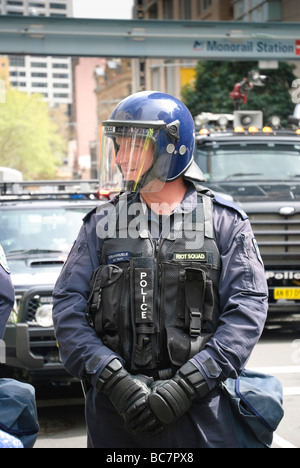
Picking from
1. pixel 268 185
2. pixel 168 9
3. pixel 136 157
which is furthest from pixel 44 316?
pixel 168 9

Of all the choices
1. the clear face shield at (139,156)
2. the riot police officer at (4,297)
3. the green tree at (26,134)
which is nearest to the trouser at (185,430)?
the riot police officer at (4,297)

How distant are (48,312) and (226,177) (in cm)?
465

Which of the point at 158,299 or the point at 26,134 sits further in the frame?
the point at 26,134

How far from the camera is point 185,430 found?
283 centimetres

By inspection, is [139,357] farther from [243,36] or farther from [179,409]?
[243,36]

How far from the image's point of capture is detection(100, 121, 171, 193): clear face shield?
10.1ft

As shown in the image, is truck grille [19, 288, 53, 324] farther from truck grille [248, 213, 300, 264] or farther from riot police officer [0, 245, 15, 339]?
truck grille [248, 213, 300, 264]

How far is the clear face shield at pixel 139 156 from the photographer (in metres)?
3.07

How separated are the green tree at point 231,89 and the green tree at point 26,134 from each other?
4210 cm

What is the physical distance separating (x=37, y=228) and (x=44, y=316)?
5.04 feet

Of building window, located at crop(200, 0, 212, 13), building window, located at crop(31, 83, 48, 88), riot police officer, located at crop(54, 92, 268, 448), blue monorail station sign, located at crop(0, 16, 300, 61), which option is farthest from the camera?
building window, located at crop(31, 83, 48, 88)

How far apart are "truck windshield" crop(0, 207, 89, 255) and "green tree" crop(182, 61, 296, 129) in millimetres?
18070

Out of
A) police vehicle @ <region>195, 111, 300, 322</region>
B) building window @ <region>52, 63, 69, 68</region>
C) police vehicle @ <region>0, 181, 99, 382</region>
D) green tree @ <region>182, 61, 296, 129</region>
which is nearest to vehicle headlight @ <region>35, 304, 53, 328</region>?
police vehicle @ <region>0, 181, 99, 382</region>

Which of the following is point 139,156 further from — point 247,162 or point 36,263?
point 247,162
